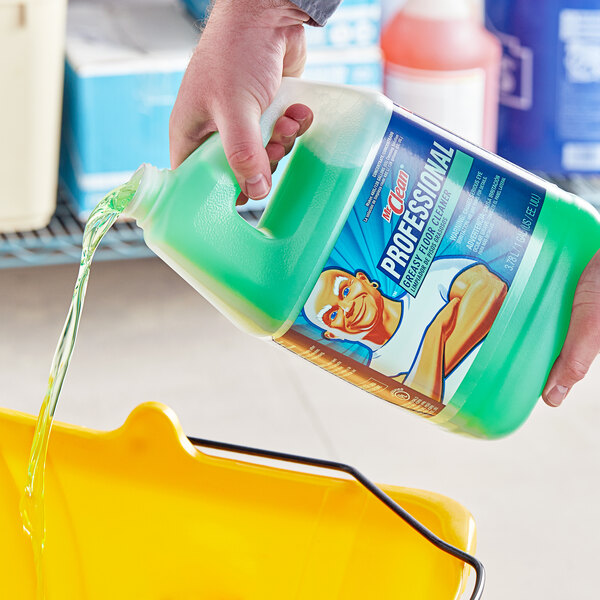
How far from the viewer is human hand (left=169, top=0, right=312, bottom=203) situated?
652 millimetres

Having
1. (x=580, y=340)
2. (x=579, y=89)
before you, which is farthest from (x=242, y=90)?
(x=579, y=89)

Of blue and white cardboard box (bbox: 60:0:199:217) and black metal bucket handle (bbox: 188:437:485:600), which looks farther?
blue and white cardboard box (bbox: 60:0:199:217)

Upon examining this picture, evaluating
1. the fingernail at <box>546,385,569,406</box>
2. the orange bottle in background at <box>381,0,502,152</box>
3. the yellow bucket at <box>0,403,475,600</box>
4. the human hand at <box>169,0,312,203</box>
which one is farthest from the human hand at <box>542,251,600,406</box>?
the orange bottle in background at <box>381,0,502,152</box>

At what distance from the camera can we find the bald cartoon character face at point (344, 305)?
642 millimetres

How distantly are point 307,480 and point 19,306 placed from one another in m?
0.84

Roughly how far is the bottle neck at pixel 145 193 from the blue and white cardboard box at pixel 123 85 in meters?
0.69

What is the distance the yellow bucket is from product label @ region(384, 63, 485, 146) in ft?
2.55

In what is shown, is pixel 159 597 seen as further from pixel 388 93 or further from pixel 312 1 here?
pixel 388 93

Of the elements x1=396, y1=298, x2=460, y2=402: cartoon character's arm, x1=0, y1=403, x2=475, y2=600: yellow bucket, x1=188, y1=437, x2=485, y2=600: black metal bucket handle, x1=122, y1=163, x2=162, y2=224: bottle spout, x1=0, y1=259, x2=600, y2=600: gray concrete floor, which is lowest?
x1=0, y1=259, x2=600, y2=600: gray concrete floor

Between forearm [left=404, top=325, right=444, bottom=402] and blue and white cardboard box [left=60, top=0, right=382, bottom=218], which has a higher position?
forearm [left=404, top=325, right=444, bottom=402]

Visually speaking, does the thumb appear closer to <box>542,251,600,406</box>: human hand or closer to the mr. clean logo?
the mr. clean logo

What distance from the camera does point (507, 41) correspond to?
1488 millimetres

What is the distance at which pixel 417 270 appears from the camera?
660mm

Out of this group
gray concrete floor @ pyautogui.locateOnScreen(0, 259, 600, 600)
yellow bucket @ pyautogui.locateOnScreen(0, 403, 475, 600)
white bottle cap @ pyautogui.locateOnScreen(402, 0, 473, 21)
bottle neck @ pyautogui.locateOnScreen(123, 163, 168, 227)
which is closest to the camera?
bottle neck @ pyautogui.locateOnScreen(123, 163, 168, 227)
